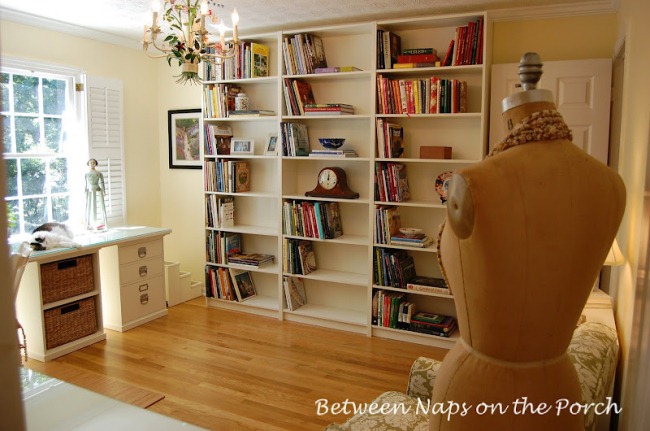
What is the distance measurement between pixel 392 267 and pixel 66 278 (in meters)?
2.46

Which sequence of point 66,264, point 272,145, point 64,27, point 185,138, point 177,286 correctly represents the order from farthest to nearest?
point 185,138
point 177,286
point 272,145
point 64,27
point 66,264

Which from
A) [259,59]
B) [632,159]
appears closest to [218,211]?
[259,59]

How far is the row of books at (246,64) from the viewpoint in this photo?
444 centimetres

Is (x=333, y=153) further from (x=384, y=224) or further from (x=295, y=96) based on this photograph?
(x=384, y=224)

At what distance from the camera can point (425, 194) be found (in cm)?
413

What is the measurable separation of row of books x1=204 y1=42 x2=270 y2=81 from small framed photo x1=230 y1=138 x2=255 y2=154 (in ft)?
1.86

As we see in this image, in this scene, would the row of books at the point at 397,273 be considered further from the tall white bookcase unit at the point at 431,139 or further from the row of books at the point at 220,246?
the row of books at the point at 220,246

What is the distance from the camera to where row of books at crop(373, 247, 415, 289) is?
158 inches

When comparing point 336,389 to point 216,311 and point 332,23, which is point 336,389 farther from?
point 332,23

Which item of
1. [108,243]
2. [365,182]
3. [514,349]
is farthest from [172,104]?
[514,349]

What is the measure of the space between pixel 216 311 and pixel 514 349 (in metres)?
3.83

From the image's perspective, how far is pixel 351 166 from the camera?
4.37 m

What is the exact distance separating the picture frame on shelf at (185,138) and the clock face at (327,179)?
145cm

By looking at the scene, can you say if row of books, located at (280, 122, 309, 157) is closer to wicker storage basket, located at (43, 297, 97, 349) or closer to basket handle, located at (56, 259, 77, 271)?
basket handle, located at (56, 259, 77, 271)
